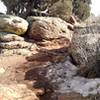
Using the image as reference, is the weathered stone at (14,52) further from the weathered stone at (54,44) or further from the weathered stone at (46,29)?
the weathered stone at (46,29)

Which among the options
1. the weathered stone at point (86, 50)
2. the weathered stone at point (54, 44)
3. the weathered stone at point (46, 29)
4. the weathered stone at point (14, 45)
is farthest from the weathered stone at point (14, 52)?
the weathered stone at point (86, 50)

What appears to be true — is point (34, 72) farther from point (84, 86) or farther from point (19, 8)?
point (19, 8)

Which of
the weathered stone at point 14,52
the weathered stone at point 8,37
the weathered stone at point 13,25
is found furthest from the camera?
the weathered stone at point 13,25

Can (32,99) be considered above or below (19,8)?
below

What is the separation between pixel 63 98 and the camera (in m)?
7.78

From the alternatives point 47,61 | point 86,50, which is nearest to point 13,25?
→ point 47,61

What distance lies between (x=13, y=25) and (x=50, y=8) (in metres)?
3.37

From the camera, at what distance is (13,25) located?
45.2 feet

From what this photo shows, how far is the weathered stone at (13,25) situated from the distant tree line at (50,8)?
105 inches

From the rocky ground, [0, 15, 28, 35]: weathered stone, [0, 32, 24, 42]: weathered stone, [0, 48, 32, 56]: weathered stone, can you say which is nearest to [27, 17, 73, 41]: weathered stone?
the rocky ground

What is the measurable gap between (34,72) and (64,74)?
111cm

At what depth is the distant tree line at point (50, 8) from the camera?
1627 centimetres

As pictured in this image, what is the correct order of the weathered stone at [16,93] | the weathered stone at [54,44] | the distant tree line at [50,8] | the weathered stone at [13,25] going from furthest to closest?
the distant tree line at [50,8]
the weathered stone at [13,25]
the weathered stone at [54,44]
the weathered stone at [16,93]

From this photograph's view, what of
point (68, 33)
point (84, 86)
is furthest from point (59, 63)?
point (68, 33)
